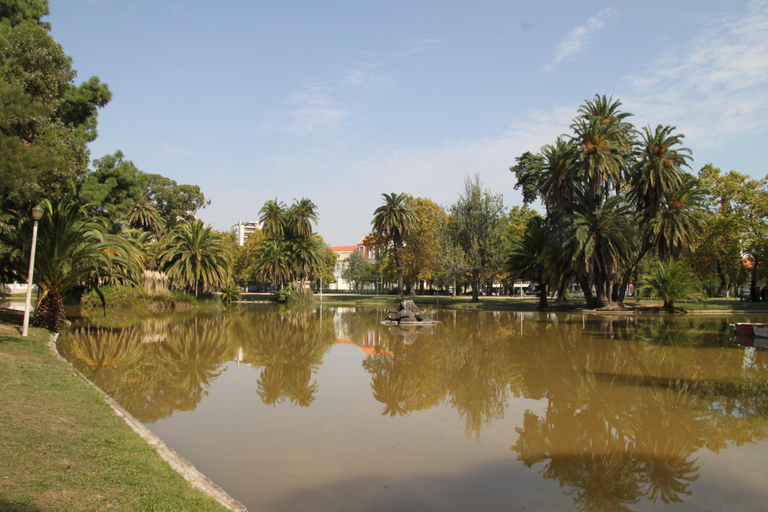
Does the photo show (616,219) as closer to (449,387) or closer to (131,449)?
(449,387)

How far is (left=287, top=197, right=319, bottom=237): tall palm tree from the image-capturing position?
186ft

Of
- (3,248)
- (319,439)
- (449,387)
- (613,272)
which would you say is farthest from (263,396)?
(613,272)

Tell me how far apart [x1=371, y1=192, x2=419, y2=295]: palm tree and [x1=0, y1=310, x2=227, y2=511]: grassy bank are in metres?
45.1

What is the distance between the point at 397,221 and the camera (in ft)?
172

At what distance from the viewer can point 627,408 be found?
368 inches

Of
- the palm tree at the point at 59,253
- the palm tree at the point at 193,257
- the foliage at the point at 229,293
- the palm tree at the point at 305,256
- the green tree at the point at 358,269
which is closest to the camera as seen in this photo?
the palm tree at the point at 59,253

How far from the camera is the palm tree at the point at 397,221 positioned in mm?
52531

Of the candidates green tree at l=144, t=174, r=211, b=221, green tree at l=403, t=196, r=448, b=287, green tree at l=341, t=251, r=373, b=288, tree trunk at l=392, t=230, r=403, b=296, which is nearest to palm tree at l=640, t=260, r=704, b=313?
green tree at l=403, t=196, r=448, b=287

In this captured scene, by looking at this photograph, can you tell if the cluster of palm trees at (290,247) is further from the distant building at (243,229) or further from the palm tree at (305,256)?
the distant building at (243,229)

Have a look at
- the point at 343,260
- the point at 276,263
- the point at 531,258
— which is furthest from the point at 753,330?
the point at 343,260

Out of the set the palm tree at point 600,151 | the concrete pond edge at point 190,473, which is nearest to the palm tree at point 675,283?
the palm tree at point 600,151

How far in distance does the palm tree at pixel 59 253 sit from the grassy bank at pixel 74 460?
1097 cm

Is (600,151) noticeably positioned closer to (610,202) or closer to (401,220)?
(610,202)

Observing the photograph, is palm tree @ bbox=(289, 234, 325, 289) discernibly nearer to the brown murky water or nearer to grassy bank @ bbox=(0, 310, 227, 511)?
the brown murky water
